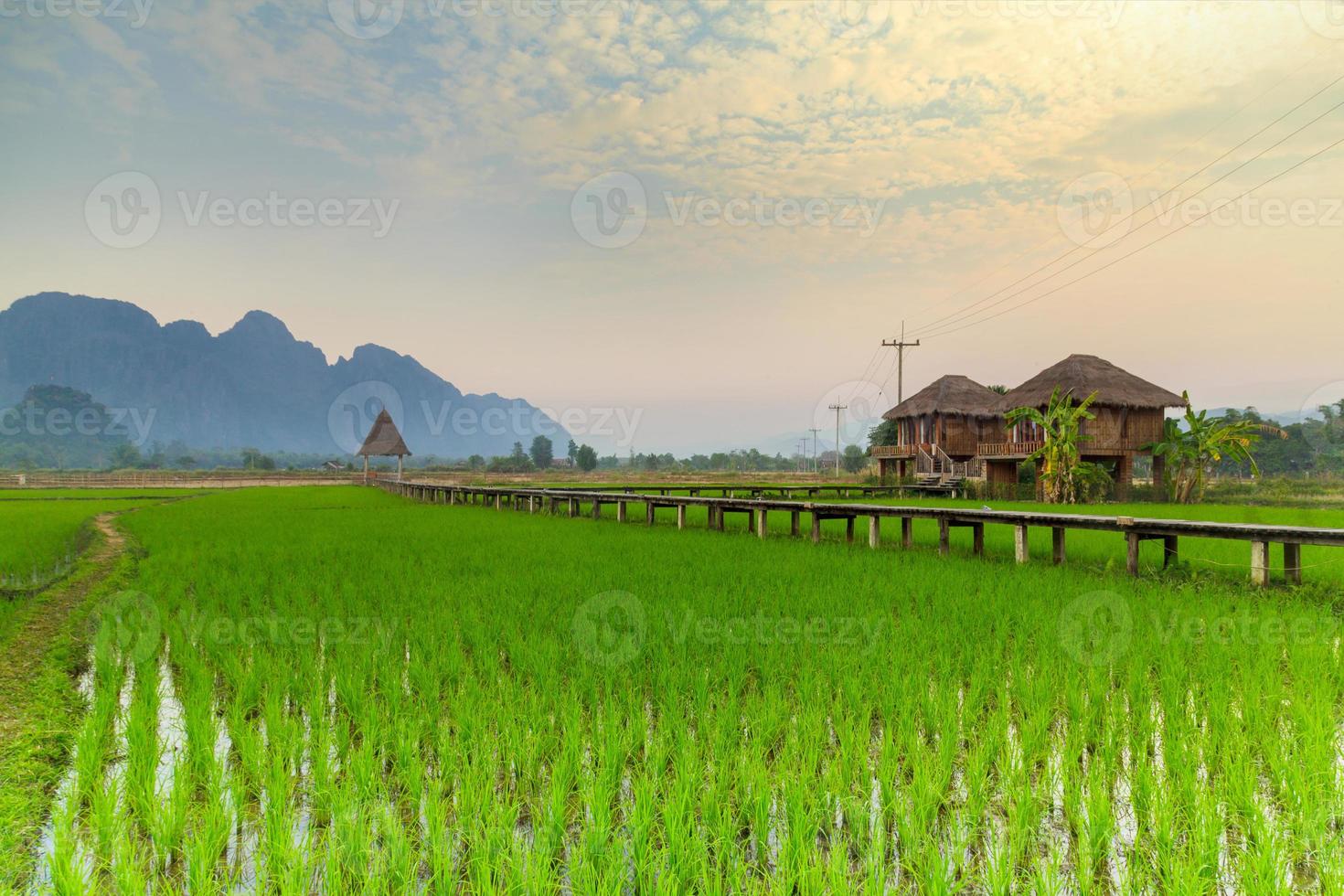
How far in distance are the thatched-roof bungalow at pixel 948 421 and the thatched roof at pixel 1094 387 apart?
10.9 feet

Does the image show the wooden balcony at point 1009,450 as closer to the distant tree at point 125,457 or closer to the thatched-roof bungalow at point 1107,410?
the thatched-roof bungalow at point 1107,410

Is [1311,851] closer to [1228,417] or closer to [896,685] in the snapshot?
[896,685]

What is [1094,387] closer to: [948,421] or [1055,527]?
[948,421]

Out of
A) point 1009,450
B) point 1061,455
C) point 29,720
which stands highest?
point 1009,450

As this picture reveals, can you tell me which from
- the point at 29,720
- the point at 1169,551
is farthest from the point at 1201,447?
the point at 29,720

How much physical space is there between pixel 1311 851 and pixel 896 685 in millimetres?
2057

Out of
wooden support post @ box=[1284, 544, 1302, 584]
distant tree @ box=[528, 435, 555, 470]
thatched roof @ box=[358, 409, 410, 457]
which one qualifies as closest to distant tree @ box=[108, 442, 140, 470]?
distant tree @ box=[528, 435, 555, 470]

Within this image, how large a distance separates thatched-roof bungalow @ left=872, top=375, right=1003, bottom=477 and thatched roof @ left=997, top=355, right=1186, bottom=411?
332cm

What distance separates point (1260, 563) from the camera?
820 centimetres

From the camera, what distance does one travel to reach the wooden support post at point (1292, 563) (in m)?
8.20

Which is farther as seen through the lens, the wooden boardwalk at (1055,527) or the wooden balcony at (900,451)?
the wooden balcony at (900,451)

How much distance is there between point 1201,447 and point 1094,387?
491 centimetres

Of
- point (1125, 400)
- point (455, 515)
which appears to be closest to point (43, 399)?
point (455, 515)

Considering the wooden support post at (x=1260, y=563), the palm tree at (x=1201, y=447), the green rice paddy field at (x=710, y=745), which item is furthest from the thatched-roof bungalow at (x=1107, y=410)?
the green rice paddy field at (x=710, y=745)
